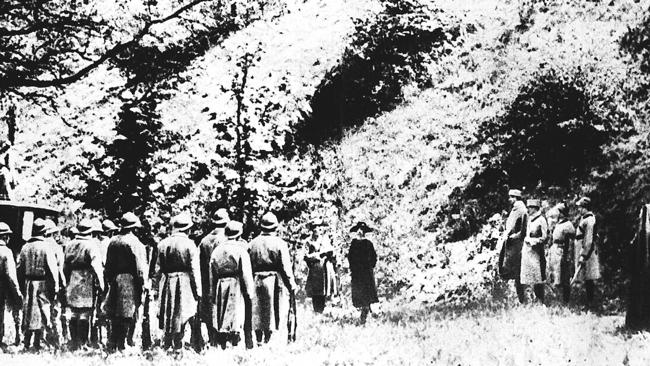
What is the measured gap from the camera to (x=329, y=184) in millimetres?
19641

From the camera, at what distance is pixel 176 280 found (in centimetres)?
887

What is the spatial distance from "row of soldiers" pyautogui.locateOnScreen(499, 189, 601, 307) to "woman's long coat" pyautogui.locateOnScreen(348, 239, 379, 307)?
2.21m

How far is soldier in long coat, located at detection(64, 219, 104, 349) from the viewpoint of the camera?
9.32 m

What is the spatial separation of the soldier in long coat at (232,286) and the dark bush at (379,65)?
42.6 feet

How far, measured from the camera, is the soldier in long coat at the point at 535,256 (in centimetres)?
1096

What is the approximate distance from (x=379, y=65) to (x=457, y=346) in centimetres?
1566

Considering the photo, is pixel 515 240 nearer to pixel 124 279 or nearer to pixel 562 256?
pixel 562 256

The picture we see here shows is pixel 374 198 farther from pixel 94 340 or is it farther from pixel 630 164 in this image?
pixel 94 340

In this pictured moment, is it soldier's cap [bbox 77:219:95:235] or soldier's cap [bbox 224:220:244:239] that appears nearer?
soldier's cap [bbox 224:220:244:239]

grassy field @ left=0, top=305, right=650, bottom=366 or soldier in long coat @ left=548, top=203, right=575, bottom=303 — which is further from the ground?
soldier in long coat @ left=548, top=203, right=575, bottom=303

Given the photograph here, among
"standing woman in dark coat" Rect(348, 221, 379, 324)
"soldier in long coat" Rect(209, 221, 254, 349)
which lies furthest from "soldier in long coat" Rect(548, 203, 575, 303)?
"soldier in long coat" Rect(209, 221, 254, 349)

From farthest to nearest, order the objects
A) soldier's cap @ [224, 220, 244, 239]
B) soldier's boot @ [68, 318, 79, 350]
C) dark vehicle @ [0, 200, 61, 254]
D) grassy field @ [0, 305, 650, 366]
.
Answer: dark vehicle @ [0, 200, 61, 254]
soldier's boot @ [68, 318, 79, 350]
soldier's cap @ [224, 220, 244, 239]
grassy field @ [0, 305, 650, 366]

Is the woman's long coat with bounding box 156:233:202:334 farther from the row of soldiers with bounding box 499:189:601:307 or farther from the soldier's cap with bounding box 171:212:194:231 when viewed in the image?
the row of soldiers with bounding box 499:189:601:307

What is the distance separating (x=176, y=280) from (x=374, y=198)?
10.1m
